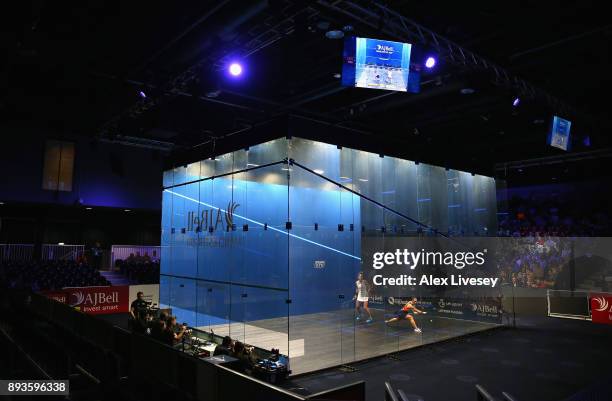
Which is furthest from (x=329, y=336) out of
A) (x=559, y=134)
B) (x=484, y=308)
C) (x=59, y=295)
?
(x=59, y=295)

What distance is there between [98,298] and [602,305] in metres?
13.5

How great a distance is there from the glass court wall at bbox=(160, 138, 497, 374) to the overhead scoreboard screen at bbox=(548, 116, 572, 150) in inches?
90.8

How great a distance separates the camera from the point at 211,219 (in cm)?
863

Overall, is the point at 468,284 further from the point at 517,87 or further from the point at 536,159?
the point at 536,159

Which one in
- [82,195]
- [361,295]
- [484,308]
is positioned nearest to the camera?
[361,295]

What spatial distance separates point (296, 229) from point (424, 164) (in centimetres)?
388

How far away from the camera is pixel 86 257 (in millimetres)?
18141

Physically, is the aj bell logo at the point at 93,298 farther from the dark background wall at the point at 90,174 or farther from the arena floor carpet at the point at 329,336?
the arena floor carpet at the point at 329,336

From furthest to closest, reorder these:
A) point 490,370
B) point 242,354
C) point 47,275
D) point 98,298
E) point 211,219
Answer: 1. point 47,275
2. point 98,298
3. point 211,219
4. point 490,370
5. point 242,354

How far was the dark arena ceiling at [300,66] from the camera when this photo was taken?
6.87 metres

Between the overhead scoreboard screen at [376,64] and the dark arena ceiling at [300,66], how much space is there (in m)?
0.40

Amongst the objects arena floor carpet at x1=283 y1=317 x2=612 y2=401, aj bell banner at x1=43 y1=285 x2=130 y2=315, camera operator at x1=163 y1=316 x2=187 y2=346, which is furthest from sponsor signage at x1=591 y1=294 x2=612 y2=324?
aj bell banner at x1=43 y1=285 x2=130 y2=315

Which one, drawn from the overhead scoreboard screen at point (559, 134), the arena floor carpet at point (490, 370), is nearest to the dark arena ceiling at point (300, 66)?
the overhead scoreboard screen at point (559, 134)

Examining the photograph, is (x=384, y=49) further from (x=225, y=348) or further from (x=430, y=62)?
(x=225, y=348)
